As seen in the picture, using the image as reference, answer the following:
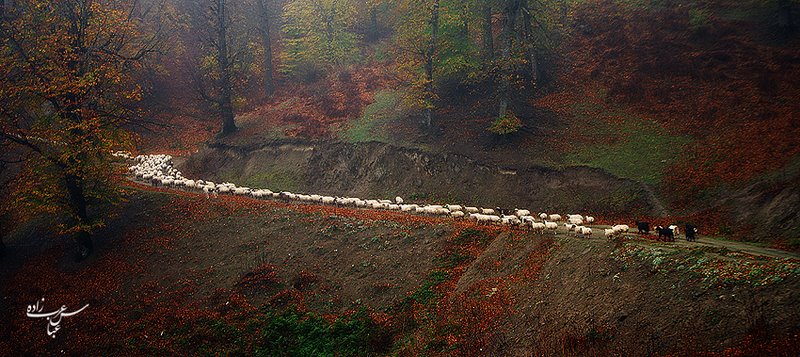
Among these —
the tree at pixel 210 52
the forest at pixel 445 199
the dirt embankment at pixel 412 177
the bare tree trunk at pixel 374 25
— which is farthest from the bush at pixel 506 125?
the bare tree trunk at pixel 374 25

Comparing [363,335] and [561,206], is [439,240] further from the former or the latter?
[561,206]

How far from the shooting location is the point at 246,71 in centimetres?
4850

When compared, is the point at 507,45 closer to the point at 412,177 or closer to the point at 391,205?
the point at 412,177

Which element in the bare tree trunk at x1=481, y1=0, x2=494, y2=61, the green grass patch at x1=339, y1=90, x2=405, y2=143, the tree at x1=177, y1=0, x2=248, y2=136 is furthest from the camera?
the tree at x1=177, y1=0, x2=248, y2=136

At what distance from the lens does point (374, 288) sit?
1831 cm

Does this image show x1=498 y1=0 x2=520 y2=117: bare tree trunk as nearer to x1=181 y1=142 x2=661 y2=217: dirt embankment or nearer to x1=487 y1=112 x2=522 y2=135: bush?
x1=487 y1=112 x2=522 y2=135: bush

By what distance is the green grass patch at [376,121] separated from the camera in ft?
114

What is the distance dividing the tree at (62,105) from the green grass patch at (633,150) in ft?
82.1

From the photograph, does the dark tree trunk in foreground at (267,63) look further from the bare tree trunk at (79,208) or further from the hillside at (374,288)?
the bare tree trunk at (79,208)

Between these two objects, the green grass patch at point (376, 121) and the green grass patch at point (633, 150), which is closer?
the green grass patch at point (633, 150)

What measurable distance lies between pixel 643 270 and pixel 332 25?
44.1m

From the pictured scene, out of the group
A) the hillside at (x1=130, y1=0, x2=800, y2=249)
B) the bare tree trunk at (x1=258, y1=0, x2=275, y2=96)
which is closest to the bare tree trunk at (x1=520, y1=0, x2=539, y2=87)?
the hillside at (x1=130, y1=0, x2=800, y2=249)
